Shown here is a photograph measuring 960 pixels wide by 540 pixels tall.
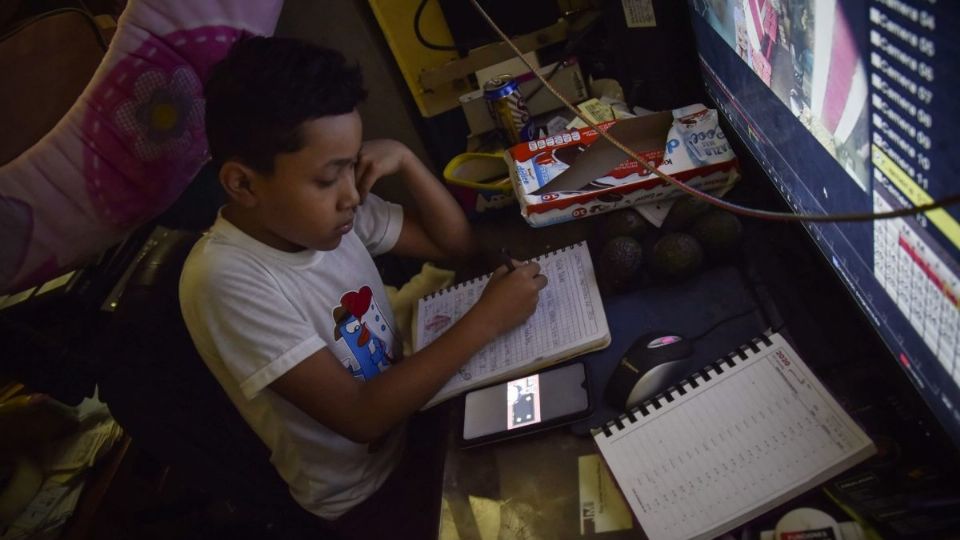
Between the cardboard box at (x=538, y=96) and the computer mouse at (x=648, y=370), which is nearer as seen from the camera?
the computer mouse at (x=648, y=370)

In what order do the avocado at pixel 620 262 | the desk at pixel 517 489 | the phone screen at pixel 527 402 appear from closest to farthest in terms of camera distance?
the desk at pixel 517 489 → the phone screen at pixel 527 402 → the avocado at pixel 620 262

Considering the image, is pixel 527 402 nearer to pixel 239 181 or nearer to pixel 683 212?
pixel 683 212

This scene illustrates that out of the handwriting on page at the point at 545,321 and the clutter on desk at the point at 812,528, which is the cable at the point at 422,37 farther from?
the clutter on desk at the point at 812,528

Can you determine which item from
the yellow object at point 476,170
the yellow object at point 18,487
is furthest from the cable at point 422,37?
the yellow object at point 18,487

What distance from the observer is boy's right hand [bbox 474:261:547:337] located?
2.95 feet

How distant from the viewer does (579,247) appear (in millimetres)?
1011

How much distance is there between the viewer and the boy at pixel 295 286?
0.84 m

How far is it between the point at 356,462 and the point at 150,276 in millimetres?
457

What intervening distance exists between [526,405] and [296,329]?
0.35 meters

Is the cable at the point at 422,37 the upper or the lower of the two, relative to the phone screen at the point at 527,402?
upper

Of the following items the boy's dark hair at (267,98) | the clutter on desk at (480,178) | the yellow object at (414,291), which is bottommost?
the yellow object at (414,291)

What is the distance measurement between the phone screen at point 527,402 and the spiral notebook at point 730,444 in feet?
0.26

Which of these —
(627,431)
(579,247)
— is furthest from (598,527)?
(579,247)

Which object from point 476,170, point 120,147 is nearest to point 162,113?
point 120,147
